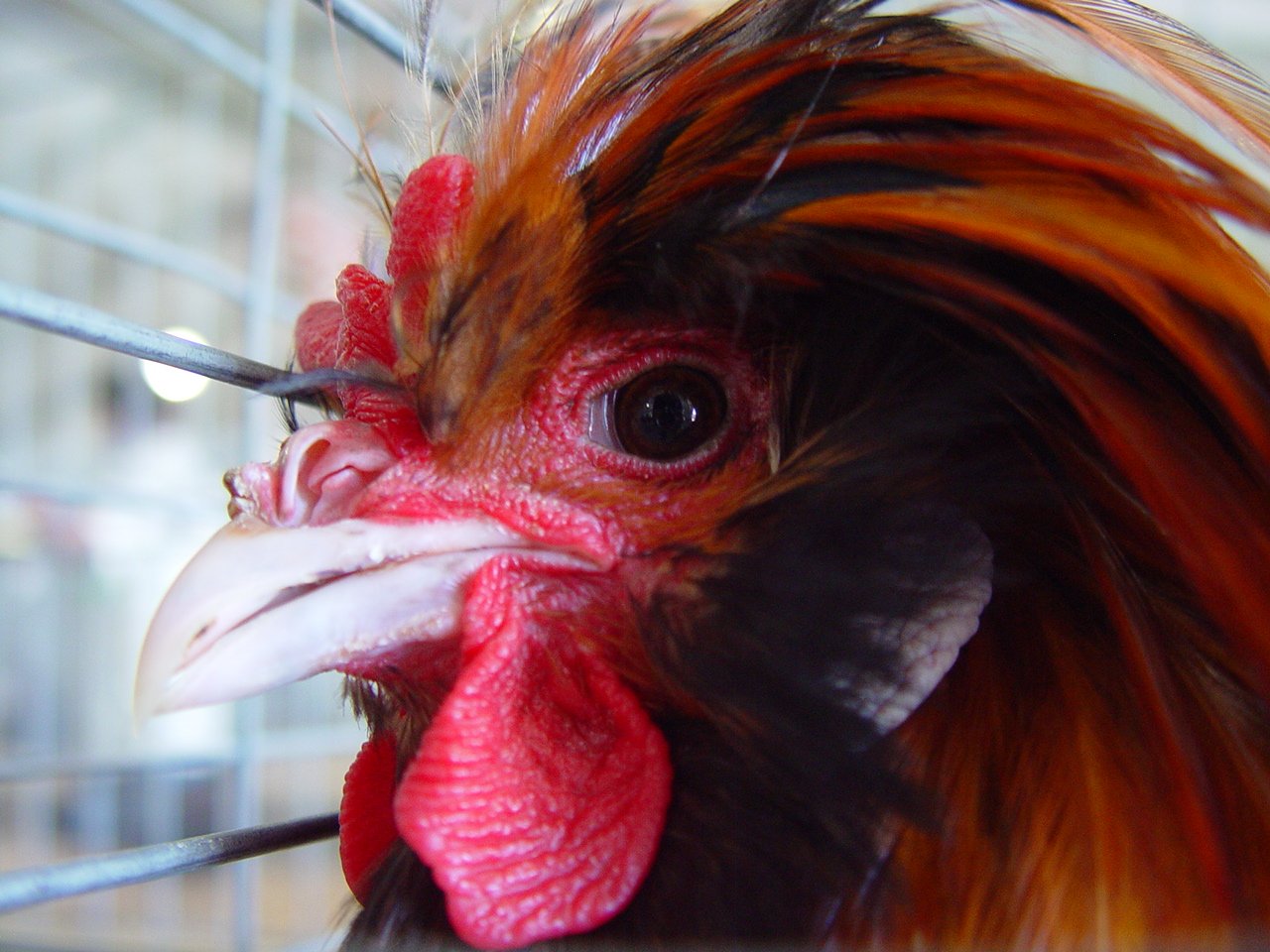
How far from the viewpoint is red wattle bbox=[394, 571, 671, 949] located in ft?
2.16

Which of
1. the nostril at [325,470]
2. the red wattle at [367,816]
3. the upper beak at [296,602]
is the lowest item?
the red wattle at [367,816]

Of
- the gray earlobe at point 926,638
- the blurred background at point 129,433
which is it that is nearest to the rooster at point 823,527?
the gray earlobe at point 926,638

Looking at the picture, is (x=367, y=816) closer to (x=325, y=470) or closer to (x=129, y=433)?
(x=325, y=470)

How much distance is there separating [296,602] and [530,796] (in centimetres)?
23

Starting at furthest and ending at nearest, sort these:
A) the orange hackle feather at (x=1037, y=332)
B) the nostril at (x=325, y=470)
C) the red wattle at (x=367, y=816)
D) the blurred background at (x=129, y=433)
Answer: the blurred background at (x=129, y=433) → the red wattle at (x=367, y=816) → the nostril at (x=325, y=470) → the orange hackle feather at (x=1037, y=332)

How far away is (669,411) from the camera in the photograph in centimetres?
76

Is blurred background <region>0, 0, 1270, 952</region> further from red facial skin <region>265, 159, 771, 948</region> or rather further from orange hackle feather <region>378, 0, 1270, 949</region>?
orange hackle feather <region>378, 0, 1270, 949</region>

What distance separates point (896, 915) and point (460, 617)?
1.27 feet

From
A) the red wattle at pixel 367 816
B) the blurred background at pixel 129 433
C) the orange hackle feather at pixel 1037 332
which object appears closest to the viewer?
the orange hackle feather at pixel 1037 332

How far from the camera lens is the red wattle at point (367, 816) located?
0.86m

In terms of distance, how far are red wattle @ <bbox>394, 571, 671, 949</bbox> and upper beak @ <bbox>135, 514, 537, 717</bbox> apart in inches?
2.4

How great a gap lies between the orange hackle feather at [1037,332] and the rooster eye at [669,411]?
61 mm

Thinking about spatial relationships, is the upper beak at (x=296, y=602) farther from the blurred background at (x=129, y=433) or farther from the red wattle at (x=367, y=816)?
the blurred background at (x=129, y=433)

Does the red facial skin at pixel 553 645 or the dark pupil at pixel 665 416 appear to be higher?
the dark pupil at pixel 665 416
